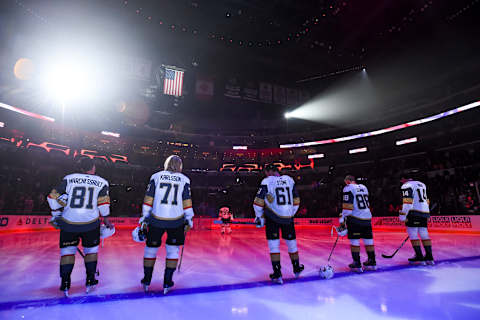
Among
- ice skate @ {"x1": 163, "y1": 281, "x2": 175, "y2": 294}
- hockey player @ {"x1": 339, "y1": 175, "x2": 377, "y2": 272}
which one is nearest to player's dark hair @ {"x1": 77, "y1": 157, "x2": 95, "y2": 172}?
ice skate @ {"x1": 163, "y1": 281, "x2": 175, "y2": 294}

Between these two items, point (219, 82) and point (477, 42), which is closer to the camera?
point (477, 42)

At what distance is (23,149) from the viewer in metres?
20.4

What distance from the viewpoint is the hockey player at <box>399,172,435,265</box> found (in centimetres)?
557

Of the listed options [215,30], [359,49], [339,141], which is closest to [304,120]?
[339,141]

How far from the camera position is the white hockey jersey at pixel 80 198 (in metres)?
3.56

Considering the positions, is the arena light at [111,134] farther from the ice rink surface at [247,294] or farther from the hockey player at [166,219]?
the hockey player at [166,219]

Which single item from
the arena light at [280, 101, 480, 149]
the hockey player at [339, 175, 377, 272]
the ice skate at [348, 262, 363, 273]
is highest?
the arena light at [280, 101, 480, 149]

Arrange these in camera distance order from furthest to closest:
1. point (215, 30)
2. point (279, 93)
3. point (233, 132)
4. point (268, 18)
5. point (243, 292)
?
point (233, 132), point (279, 93), point (215, 30), point (268, 18), point (243, 292)

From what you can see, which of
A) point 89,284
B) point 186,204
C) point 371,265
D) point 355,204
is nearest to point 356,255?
point 371,265

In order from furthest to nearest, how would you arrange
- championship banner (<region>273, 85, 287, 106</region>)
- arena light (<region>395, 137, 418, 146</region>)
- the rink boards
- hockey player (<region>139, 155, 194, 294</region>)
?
arena light (<region>395, 137, 418, 146</region>), championship banner (<region>273, 85, 287, 106</region>), the rink boards, hockey player (<region>139, 155, 194, 294</region>)

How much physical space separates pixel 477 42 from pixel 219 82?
17.3 m

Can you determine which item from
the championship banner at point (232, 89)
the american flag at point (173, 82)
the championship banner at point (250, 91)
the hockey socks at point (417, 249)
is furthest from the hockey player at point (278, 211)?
the championship banner at point (250, 91)

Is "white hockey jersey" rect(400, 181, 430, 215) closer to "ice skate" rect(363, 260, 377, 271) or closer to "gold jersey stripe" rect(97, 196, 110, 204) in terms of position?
"ice skate" rect(363, 260, 377, 271)

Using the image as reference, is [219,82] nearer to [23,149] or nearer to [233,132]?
[233,132]
